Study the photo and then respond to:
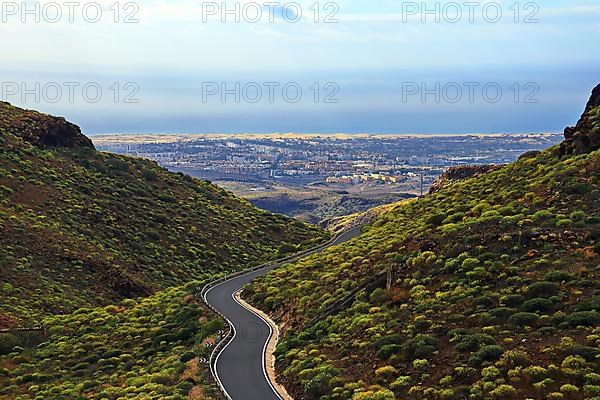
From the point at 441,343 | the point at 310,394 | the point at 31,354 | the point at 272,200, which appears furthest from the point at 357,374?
the point at 272,200

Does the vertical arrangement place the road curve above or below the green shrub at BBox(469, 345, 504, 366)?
below

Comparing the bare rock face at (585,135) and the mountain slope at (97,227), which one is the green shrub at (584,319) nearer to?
the bare rock face at (585,135)

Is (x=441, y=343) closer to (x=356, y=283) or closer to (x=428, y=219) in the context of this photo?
(x=356, y=283)

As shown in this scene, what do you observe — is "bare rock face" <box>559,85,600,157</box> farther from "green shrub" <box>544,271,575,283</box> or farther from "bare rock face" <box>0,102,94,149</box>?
"bare rock face" <box>0,102,94,149</box>

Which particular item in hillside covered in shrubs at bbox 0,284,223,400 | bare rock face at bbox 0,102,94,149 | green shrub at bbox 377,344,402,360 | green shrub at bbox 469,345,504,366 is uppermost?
bare rock face at bbox 0,102,94,149

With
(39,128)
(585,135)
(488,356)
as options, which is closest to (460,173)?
(585,135)

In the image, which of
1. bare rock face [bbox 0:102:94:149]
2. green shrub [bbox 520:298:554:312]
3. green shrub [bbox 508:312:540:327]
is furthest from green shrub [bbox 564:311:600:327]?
bare rock face [bbox 0:102:94:149]
